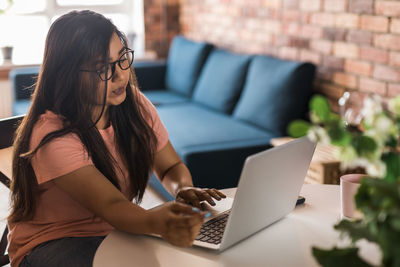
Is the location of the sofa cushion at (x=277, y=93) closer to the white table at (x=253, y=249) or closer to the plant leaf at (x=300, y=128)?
the white table at (x=253, y=249)

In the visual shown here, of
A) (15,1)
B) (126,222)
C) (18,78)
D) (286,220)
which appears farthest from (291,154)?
(15,1)

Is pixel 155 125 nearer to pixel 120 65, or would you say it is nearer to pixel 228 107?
pixel 120 65

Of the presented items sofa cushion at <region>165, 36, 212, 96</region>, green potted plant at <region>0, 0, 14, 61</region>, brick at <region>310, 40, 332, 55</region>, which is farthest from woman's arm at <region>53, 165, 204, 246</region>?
green potted plant at <region>0, 0, 14, 61</region>

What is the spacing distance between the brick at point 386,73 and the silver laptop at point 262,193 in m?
1.49

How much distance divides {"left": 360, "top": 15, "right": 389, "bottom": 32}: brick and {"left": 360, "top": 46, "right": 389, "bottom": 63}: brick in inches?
3.8

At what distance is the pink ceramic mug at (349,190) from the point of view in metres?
1.19

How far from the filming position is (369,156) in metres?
0.64

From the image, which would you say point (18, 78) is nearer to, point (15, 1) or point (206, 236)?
point (15, 1)

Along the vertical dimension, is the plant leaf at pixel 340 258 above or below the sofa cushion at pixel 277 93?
above

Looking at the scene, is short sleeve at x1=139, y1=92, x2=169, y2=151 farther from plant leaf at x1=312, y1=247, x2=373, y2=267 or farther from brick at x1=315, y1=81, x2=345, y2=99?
brick at x1=315, y1=81, x2=345, y2=99

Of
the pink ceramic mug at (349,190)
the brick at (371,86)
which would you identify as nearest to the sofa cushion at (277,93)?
the brick at (371,86)

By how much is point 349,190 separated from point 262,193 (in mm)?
252

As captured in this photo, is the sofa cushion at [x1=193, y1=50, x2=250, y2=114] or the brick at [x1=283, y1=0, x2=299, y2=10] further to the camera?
the sofa cushion at [x1=193, y1=50, x2=250, y2=114]

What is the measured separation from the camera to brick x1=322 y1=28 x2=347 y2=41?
2.85 m
